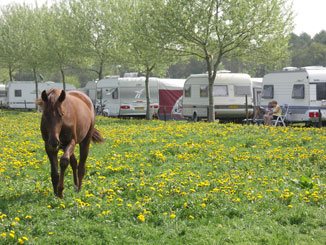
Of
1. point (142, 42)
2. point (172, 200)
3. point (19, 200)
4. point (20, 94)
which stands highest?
point (142, 42)

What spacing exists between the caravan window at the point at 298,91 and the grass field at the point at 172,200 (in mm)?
10541

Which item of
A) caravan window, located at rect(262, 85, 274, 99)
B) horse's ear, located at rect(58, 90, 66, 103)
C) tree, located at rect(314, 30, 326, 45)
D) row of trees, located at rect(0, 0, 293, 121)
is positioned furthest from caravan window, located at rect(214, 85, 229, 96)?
tree, located at rect(314, 30, 326, 45)

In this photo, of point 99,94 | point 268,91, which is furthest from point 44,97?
point 99,94

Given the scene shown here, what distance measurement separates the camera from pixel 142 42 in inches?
991

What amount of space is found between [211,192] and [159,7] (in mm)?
18043

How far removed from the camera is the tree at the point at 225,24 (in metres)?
22.5

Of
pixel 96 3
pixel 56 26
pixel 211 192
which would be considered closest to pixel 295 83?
pixel 211 192

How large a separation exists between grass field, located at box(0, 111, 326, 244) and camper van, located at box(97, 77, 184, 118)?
1958 cm

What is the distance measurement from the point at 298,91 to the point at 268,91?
213cm

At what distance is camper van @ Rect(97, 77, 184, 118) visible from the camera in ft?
101

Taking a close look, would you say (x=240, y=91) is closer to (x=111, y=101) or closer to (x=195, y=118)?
(x=195, y=118)

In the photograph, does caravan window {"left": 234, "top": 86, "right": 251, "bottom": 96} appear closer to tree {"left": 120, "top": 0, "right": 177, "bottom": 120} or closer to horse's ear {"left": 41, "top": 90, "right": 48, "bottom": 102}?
tree {"left": 120, "top": 0, "right": 177, "bottom": 120}

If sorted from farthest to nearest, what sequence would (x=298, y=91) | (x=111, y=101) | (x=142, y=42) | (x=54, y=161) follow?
1. (x=111, y=101)
2. (x=142, y=42)
3. (x=298, y=91)
4. (x=54, y=161)

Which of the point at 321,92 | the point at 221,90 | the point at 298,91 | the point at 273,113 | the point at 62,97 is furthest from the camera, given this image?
the point at 221,90
